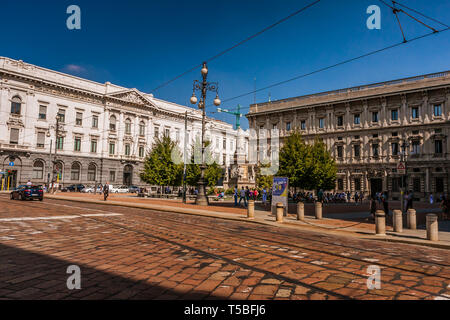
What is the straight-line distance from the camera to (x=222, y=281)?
445 cm

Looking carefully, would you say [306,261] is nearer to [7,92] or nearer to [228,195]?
[228,195]

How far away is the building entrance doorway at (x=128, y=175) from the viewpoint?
51688mm

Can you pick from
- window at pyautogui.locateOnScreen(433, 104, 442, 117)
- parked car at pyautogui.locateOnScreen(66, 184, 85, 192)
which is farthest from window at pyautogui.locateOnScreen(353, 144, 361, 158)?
parked car at pyautogui.locateOnScreen(66, 184, 85, 192)

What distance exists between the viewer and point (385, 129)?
41219mm

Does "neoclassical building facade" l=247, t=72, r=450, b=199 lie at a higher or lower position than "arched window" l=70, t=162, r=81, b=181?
higher

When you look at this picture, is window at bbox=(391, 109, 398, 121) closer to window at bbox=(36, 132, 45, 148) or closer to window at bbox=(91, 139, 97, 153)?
window at bbox=(91, 139, 97, 153)

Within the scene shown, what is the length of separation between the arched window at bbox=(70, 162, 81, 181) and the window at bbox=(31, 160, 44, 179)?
4.09 metres

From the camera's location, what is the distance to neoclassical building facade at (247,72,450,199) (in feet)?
122

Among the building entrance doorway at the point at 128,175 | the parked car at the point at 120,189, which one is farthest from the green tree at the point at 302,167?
the building entrance doorway at the point at 128,175

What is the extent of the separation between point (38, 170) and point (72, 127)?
8118mm

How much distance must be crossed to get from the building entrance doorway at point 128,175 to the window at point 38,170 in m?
12.9

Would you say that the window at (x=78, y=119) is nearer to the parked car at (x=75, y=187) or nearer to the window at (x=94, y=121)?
the window at (x=94, y=121)

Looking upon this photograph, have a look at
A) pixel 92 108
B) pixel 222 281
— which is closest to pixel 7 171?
pixel 92 108

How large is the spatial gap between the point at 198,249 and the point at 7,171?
42.9 m
